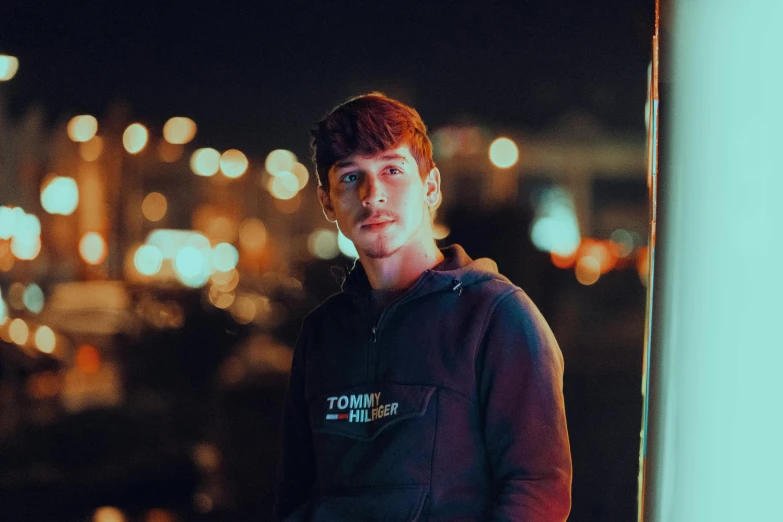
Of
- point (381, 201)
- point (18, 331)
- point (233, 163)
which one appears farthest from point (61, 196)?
point (381, 201)

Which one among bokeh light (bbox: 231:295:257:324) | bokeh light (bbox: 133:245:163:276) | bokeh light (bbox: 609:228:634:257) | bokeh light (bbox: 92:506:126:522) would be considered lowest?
bokeh light (bbox: 92:506:126:522)

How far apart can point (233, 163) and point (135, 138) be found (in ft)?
1.48

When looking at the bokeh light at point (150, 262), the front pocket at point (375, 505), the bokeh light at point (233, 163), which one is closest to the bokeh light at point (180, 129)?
the bokeh light at point (233, 163)

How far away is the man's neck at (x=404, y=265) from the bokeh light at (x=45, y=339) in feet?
7.79

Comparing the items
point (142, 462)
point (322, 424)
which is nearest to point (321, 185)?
point (322, 424)

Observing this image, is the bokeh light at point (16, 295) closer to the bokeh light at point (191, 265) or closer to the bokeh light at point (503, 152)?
the bokeh light at point (191, 265)

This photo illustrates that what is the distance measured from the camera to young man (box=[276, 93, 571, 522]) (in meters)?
1.71

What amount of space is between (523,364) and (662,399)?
1.31ft

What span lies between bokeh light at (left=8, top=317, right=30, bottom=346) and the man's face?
86.8 inches

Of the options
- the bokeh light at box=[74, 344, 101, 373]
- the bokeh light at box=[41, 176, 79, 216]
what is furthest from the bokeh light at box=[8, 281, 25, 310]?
the bokeh light at box=[74, 344, 101, 373]

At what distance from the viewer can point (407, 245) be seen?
2012 mm

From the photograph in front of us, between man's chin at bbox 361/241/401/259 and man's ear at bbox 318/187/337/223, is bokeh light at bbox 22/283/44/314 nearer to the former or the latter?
man's ear at bbox 318/187/337/223

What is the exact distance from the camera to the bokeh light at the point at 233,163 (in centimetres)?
324

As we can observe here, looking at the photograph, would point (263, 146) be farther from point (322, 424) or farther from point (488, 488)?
point (488, 488)
